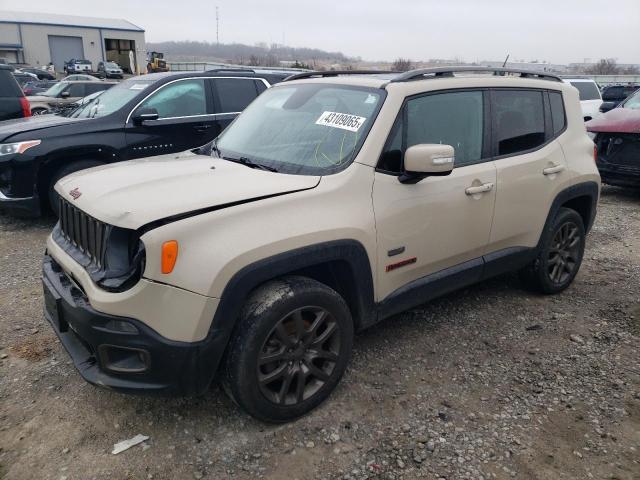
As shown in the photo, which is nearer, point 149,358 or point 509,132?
point 149,358

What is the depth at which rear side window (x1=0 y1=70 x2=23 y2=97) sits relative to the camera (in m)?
7.51

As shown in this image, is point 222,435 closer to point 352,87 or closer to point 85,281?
point 85,281

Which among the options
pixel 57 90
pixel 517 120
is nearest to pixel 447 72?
pixel 517 120

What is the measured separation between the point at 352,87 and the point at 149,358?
2.07 metres

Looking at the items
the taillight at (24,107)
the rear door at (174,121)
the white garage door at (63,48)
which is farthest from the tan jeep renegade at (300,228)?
the white garage door at (63,48)

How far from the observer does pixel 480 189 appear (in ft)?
11.3

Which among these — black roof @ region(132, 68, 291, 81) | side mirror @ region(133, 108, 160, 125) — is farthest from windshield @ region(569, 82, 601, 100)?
side mirror @ region(133, 108, 160, 125)

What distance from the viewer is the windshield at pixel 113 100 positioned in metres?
6.41

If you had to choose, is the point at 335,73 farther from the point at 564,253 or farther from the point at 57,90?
the point at 57,90

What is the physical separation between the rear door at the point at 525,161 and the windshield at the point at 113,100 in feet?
15.2

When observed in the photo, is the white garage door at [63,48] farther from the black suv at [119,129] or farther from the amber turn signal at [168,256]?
the amber turn signal at [168,256]

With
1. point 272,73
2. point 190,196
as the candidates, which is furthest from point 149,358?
point 272,73

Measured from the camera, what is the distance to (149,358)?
7.68 feet

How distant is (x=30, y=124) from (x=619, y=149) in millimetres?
8213
